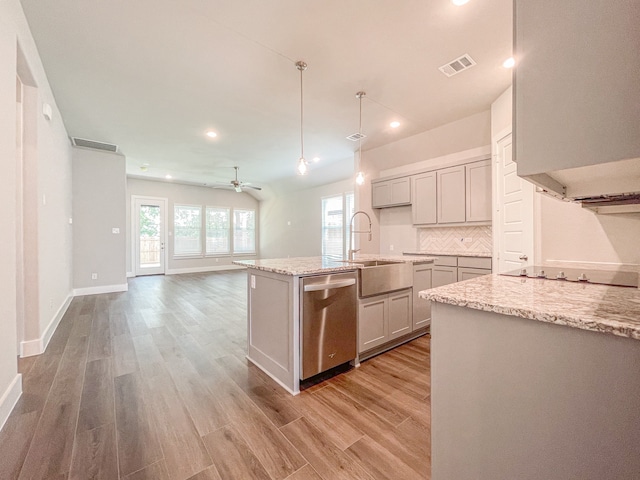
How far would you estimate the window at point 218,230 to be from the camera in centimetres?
927

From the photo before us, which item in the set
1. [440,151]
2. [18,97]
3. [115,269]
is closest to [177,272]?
[115,269]

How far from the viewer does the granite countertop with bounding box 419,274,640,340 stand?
72 cm

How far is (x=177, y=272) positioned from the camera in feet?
27.7

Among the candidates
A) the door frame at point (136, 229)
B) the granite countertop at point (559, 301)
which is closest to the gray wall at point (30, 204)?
the granite countertop at point (559, 301)

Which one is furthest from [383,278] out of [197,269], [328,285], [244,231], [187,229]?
[244,231]

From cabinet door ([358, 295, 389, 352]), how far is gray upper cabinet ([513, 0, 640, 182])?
1.94 m

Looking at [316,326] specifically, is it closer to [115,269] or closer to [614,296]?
[614,296]

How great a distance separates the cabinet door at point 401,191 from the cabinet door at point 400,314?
2.33 m

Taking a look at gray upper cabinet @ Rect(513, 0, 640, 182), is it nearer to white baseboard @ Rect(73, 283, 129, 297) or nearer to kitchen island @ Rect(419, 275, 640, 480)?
kitchen island @ Rect(419, 275, 640, 480)

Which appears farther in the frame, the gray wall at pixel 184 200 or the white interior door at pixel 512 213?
the gray wall at pixel 184 200

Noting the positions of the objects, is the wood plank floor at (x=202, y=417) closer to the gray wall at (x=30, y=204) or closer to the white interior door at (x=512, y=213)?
the gray wall at (x=30, y=204)

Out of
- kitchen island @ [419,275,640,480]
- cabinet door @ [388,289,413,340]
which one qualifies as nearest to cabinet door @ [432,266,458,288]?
cabinet door @ [388,289,413,340]

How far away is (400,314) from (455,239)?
236 cm

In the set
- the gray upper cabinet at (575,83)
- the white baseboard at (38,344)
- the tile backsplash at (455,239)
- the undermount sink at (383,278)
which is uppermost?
→ the gray upper cabinet at (575,83)
